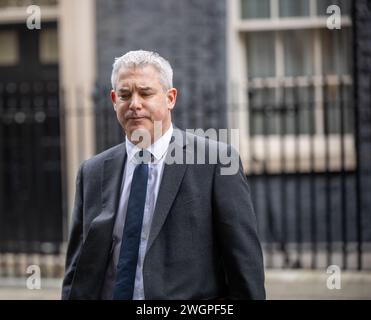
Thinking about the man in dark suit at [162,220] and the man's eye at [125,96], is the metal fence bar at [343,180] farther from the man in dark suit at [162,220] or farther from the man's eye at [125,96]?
the man's eye at [125,96]

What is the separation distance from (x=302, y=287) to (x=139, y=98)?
16.9ft

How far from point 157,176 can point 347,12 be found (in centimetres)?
611

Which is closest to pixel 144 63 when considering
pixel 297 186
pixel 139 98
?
pixel 139 98

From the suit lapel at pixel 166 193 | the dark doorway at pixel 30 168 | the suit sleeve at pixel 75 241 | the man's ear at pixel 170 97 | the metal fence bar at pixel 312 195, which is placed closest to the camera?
the suit lapel at pixel 166 193

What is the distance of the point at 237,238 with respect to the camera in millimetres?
3186

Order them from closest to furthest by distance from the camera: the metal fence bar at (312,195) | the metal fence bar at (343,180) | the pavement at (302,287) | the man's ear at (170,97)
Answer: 1. the man's ear at (170,97)
2. the pavement at (302,287)
3. the metal fence bar at (343,180)
4. the metal fence bar at (312,195)

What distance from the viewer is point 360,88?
340 inches

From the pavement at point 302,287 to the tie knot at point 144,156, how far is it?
459 centimetres

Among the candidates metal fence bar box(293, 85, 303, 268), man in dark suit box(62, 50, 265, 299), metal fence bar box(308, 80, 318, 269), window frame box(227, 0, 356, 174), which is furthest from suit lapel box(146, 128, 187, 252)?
window frame box(227, 0, 356, 174)

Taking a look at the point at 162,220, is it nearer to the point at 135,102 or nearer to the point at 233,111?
the point at 135,102

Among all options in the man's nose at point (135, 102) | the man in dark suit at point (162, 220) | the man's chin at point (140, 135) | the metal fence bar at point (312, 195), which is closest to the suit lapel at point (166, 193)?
the man in dark suit at point (162, 220)

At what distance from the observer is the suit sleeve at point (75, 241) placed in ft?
11.3

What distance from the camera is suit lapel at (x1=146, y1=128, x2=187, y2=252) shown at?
317 cm
